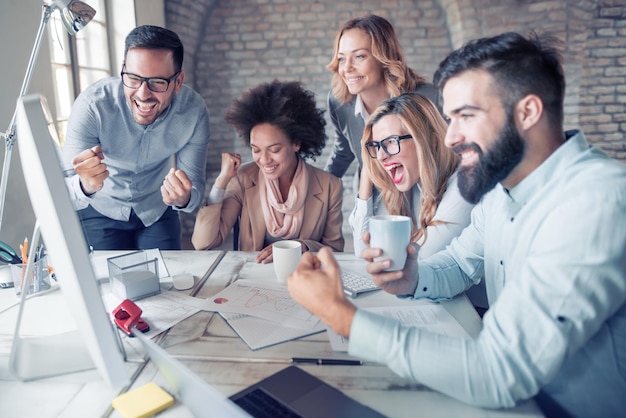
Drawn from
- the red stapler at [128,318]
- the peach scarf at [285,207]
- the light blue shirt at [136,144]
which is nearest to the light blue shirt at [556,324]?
the red stapler at [128,318]

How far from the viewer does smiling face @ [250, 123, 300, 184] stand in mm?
2068

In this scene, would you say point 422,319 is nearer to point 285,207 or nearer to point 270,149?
point 285,207

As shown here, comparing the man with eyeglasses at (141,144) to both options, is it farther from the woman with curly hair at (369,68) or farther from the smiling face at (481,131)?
the smiling face at (481,131)

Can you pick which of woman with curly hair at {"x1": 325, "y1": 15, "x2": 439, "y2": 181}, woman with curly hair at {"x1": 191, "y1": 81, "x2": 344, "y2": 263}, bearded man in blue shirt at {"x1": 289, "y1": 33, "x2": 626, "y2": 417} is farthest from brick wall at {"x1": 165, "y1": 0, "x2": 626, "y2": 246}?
bearded man in blue shirt at {"x1": 289, "y1": 33, "x2": 626, "y2": 417}

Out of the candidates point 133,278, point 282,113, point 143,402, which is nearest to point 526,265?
point 143,402

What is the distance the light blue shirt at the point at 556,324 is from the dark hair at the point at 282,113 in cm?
136

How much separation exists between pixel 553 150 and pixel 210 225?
140 centimetres

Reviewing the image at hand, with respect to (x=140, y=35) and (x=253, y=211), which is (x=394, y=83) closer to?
(x=253, y=211)

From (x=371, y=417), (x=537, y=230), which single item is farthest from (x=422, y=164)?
(x=371, y=417)

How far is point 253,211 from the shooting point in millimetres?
2115

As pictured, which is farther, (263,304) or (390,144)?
(390,144)

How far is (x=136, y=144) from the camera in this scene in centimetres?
219

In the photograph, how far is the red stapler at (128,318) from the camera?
1.06m

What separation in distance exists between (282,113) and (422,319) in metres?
1.26
